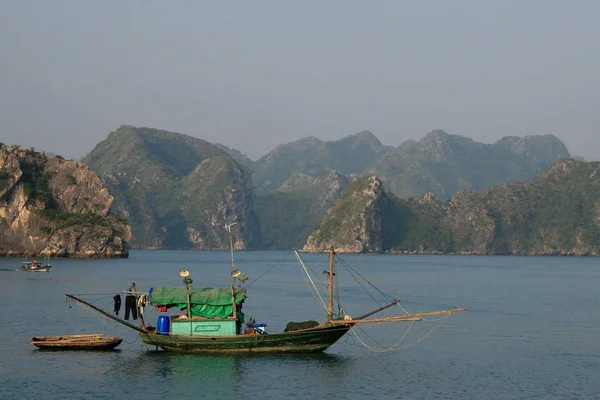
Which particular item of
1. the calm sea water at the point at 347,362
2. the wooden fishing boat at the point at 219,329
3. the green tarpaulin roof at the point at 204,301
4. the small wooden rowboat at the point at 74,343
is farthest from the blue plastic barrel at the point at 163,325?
the small wooden rowboat at the point at 74,343

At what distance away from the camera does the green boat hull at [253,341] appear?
5262 centimetres

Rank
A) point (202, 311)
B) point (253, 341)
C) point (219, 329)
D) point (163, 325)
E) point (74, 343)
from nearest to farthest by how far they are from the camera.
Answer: point (253, 341)
point (219, 329)
point (202, 311)
point (163, 325)
point (74, 343)

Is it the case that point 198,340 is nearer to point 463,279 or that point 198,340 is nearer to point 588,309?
point 588,309

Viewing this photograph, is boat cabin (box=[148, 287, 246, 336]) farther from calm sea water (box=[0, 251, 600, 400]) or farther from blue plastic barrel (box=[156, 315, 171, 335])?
calm sea water (box=[0, 251, 600, 400])

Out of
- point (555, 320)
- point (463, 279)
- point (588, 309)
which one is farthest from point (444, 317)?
point (463, 279)

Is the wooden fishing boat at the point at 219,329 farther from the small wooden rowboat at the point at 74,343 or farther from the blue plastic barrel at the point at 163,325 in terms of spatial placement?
the small wooden rowboat at the point at 74,343

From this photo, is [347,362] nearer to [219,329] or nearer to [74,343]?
[219,329]

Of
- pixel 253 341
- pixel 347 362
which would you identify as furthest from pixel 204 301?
pixel 347 362

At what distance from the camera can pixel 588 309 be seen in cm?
9456

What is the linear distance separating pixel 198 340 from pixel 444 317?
121 ft

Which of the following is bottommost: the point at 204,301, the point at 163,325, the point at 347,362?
the point at 347,362

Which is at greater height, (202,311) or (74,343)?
(202,311)

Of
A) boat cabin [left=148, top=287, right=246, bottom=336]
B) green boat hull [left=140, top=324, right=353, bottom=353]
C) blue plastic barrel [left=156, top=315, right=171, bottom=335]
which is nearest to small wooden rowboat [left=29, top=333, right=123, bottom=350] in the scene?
green boat hull [left=140, top=324, right=353, bottom=353]

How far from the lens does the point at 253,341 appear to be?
2084 inches
